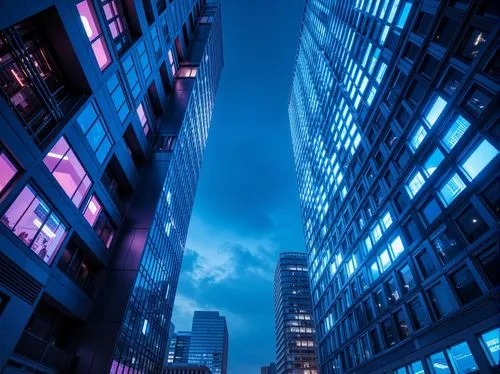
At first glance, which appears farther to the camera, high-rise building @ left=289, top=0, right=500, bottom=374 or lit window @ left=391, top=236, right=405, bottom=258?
Result: lit window @ left=391, top=236, right=405, bottom=258

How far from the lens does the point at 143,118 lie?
33.8 meters

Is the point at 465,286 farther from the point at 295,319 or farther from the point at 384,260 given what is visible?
the point at 295,319

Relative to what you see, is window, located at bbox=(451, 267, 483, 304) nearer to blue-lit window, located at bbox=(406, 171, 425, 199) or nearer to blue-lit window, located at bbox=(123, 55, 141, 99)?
blue-lit window, located at bbox=(406, 171, 425, 199)

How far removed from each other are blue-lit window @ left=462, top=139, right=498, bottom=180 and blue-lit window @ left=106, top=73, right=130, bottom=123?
1046 inches

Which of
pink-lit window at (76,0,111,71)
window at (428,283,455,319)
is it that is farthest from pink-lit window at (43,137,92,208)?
window at (428,283,455,319)

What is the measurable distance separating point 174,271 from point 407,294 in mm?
31905

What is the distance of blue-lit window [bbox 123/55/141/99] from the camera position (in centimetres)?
2659

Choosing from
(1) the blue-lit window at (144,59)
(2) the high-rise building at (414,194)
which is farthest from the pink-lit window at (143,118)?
(2) the high-rise building at (414,194)

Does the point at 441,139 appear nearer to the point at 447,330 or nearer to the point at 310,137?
the point at 447,330

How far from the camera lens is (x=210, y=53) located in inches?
2512

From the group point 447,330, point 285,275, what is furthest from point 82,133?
point 285,275

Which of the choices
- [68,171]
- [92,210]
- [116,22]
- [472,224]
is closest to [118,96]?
[116,22]

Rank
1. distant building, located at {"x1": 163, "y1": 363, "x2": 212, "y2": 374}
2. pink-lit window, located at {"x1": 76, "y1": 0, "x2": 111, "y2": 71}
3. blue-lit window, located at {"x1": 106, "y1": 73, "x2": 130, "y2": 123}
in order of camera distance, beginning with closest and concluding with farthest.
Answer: pink-lit window, located at {"x1": 76, "y1": 0, "x2": 111, "y2": 71}, blue-lit window, located at {"x1": 106, "y1": 73, "x2": 130, "y2": 123}, distant building, located at {"x1": 163, "y1": 363, "x2": 212, "y2": 374}

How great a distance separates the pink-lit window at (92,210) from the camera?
23.5 metres
